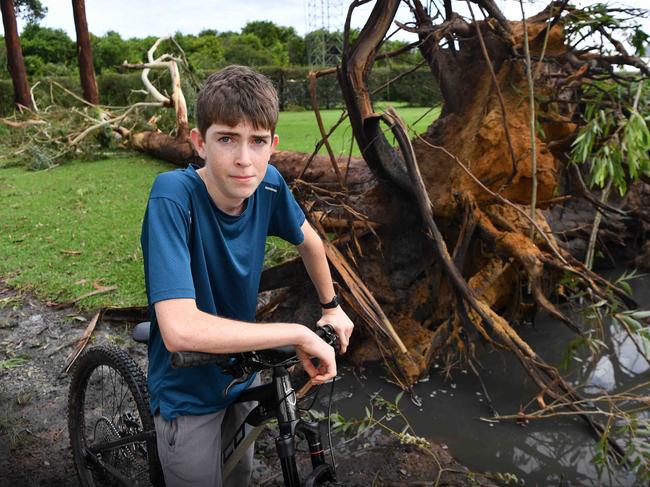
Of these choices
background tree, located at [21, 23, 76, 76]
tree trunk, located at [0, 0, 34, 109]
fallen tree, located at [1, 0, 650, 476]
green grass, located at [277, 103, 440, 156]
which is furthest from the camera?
background tree, located at [21, 23, 76, 76]

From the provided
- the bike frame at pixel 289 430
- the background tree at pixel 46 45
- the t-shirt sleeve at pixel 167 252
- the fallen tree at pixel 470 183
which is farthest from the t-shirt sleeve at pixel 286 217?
the background tree at pixel 46 45

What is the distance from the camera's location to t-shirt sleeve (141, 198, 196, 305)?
158 cm

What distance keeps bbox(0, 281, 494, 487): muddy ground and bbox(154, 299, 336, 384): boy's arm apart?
1478 millimetres

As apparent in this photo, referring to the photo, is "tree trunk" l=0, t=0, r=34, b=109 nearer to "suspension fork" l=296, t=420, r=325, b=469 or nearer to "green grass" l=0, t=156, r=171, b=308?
"green grass" l=0, t=156, r=171, b=308

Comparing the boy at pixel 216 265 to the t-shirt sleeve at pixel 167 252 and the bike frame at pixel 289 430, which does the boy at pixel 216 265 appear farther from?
the bike frame at pixel 289 430

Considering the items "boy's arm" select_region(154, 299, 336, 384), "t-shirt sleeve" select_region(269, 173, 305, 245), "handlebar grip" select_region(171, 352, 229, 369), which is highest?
"t-shirt sleeve" select_region(269, 173, 305, 245)

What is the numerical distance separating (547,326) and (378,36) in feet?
8.41

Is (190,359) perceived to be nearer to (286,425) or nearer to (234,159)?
(286,425)

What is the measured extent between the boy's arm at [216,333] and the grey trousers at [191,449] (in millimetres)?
534

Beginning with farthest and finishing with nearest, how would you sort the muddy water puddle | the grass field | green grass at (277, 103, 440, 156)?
green grass at (277, 103, 440, 156) < the grass field < the muddy water puddle

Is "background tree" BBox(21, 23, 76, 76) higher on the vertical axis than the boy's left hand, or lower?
higher

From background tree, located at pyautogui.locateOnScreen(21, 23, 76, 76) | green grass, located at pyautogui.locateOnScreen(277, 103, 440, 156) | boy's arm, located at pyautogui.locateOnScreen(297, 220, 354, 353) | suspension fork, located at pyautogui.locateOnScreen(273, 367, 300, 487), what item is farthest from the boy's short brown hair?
background tree, located at pyautogui.locateOnScreen(21, 23, 76, 76)

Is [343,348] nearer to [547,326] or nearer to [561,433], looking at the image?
[561,433]

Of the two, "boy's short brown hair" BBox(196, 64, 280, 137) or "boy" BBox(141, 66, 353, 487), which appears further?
"boy's short brown hair" BBox(196, 64, 280, 137)
